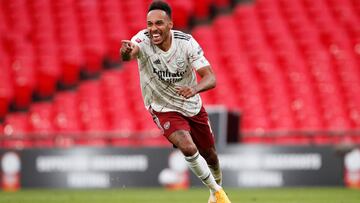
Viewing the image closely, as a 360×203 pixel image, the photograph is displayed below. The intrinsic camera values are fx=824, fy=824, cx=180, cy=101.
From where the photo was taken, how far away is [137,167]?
15414 millimetres

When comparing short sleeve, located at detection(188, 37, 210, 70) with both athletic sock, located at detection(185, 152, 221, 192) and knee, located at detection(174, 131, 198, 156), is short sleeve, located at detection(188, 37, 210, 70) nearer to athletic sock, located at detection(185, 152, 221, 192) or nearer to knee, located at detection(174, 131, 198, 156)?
knee, located at detection(174, 131, 198, 156)

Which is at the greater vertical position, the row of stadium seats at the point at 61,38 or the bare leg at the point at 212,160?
the row of stadium seats at the point at 61,38

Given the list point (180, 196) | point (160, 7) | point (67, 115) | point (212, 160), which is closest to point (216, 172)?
point (212, 160)

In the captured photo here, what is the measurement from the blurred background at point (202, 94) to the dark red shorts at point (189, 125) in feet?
17.6

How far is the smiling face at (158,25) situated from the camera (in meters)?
8.59

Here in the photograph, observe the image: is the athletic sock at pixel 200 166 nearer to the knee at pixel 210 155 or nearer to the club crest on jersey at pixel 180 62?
the knee at pixel 210 155

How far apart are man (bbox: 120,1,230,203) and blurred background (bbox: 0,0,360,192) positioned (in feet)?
18.9

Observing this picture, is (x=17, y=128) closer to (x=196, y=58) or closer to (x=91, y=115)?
(x=91, y=115)

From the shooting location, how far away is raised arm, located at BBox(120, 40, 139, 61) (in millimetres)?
8414

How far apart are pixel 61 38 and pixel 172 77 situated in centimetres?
1252

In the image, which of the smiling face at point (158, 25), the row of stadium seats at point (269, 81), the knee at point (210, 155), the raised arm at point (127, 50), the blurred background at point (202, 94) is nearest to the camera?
the raised arm at point (127, 50)

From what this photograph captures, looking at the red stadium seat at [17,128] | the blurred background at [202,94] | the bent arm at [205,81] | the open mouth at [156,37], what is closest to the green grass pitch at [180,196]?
the blurred background at [202,94]

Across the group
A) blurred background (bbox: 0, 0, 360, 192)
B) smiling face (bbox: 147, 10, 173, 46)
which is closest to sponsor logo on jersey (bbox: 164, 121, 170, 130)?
smiling face (bbox: 147, 10, 173, 46)

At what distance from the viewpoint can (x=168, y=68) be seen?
29.1ft
